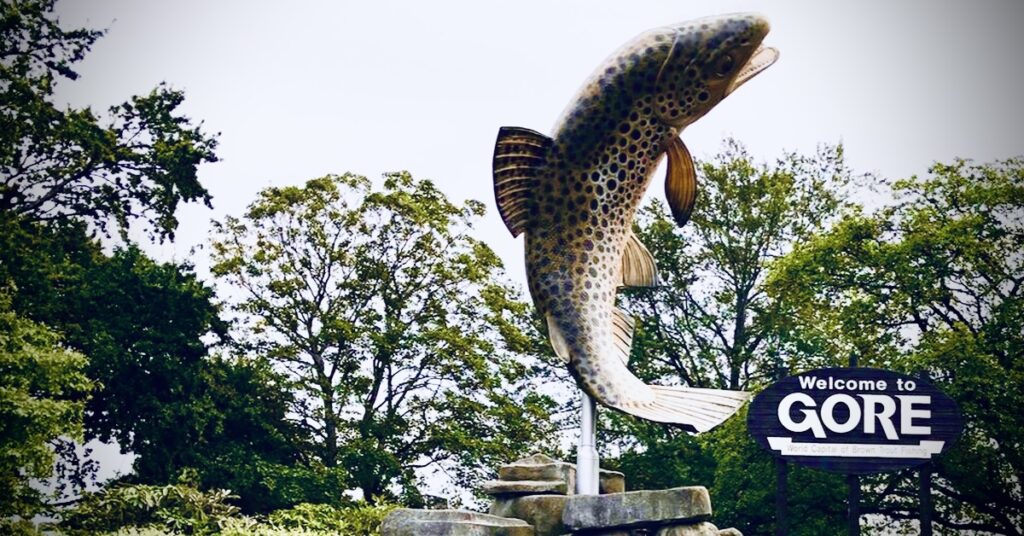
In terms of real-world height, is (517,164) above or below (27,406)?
above

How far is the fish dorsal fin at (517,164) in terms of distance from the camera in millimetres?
12461

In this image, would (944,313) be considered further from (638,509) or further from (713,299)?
(638,509)

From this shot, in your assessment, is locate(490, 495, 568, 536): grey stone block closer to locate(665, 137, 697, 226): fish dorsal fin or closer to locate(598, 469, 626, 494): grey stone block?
locate(598, 469, 626, 494): grey stone block

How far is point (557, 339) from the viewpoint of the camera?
41.6ft

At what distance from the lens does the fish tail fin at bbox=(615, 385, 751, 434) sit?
12.4 meters

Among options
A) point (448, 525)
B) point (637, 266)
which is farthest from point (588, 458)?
point (637, 266)

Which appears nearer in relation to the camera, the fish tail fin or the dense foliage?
the fish tail fin

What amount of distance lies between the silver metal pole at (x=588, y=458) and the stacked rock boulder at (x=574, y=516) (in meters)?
0.18

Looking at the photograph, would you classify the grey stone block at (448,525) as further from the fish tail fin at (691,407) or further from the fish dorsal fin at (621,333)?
the fish dorsal fin at (621,333)

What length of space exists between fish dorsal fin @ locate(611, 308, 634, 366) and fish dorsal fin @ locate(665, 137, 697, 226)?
980 millimetres

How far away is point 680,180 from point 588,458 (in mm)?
2530

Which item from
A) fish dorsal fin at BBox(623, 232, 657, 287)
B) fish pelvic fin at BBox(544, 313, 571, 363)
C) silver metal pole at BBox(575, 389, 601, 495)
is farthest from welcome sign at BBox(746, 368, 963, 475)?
fish pelvic fin at BBox(544, 313, 571, 363)

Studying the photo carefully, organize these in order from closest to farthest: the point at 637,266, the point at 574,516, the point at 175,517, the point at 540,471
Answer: the point at 574,516
the point at 637,266
the point at 540,471
the point at 175,517

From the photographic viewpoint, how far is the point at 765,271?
27391mm
